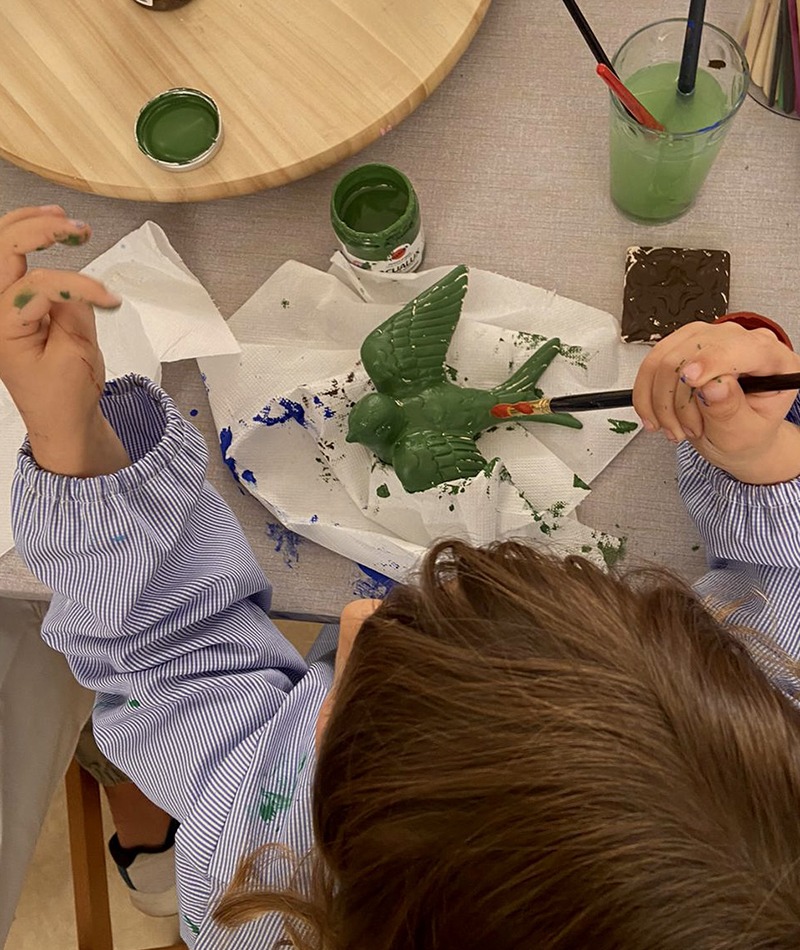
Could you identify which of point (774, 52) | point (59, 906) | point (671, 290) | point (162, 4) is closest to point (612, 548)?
point (671, 290)

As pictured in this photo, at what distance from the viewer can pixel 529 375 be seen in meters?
0.70

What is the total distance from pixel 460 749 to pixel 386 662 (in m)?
0.06

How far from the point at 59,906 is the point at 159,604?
0.93 m

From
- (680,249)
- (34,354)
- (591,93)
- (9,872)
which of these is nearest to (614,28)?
(591,93)

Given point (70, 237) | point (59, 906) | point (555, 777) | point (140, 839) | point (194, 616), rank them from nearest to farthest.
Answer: point (555, 777) < point (70, 237) < point (194, 616) < point (140, 839) < point (59, 906)

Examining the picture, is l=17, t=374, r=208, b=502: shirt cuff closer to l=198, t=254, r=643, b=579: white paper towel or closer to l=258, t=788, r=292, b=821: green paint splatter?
l=198, t=254, r=643, b=579: white paper towel

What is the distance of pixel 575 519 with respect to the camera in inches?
27.3

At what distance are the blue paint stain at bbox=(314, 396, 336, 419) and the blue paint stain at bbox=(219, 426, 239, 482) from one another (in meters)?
0.07

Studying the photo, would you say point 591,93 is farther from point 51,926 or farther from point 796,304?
point 51,926

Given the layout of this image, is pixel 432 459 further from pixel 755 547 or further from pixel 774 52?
pixel 774 52

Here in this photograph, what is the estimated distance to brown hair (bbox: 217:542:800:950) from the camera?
0.39 m

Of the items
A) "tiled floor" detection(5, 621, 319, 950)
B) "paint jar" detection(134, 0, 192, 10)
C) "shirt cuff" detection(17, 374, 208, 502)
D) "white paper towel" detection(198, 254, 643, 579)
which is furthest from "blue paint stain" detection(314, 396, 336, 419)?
"tiled floor" detection(5, 621, 319, 950)

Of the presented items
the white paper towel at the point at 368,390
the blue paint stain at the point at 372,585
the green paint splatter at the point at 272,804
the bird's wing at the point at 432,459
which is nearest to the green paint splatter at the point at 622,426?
the white paper towel at the point at 368,390

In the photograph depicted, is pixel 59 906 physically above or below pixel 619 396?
below
